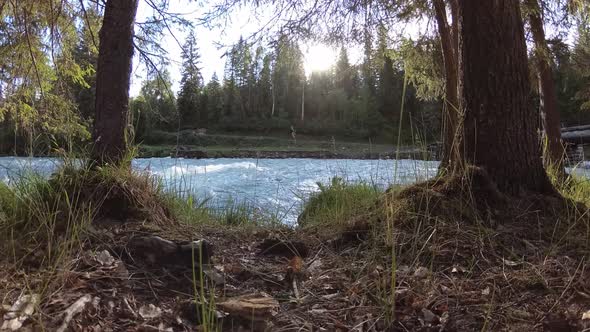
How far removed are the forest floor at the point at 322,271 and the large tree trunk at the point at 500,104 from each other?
0.18 m

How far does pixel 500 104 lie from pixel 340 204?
1737 mm

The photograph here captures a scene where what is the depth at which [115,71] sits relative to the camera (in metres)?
3.06

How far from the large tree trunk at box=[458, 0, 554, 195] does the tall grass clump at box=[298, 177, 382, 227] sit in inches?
30.2

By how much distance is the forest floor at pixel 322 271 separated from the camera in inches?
64.6

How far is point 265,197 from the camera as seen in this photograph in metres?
9.68

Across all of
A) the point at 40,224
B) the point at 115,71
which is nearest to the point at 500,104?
the point at 115,71

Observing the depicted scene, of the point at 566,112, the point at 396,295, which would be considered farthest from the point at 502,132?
the point at 566,112

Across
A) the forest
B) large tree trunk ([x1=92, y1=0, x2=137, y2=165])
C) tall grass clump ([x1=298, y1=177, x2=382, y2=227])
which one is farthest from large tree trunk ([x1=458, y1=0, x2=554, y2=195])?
large tree trunk ([x1=92, y1=0, x2=137, y2=165])

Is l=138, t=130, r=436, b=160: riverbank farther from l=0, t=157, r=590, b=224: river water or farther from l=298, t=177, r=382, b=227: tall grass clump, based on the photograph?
l=298, t=177, r=382, b=227: tall grass clump

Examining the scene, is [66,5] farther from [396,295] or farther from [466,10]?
[396,295]

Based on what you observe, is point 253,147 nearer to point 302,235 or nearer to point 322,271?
point 302,235

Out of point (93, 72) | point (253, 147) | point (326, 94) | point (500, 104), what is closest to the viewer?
point (500, 104)

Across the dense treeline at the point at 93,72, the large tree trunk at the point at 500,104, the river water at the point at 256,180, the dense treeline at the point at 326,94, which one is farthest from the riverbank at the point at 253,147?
the large tree trunk at the point at 500,104

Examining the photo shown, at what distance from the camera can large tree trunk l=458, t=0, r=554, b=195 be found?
2.81 m
